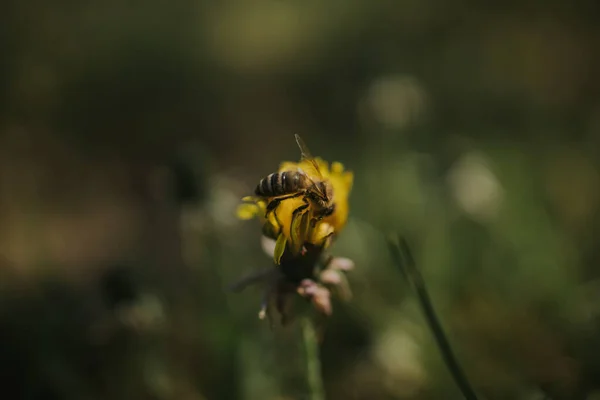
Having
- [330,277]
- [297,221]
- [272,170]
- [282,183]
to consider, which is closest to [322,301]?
[330,277]

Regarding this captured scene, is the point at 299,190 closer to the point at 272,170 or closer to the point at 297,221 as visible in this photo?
the point at 297,221

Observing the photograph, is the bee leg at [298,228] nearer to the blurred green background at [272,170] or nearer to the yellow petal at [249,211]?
the yellow petal at [249,211]

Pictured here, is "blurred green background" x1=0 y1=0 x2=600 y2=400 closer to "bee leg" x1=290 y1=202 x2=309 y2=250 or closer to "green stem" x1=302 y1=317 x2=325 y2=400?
"green stem" x1=302 y1=317 x2=325 y2=400

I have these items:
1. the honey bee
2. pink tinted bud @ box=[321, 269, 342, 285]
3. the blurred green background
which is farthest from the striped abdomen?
the blurred green background

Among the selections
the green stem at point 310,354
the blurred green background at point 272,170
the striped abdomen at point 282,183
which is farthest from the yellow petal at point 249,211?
the blurred green background at point 272,170

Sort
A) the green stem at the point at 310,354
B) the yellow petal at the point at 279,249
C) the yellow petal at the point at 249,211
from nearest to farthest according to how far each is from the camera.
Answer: the yellow petal at the point at 279,249 < the yellow petal at the point at 249,211 < the green stem at the point at 310,354
